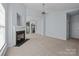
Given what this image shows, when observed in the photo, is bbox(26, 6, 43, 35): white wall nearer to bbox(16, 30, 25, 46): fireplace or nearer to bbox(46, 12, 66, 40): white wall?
bbox(46, 12, 66, 40): white wall

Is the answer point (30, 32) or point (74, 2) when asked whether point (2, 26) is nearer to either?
point (30, 32)

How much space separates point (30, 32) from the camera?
2.18m

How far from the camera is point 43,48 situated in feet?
7.32

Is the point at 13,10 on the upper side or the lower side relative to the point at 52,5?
lower

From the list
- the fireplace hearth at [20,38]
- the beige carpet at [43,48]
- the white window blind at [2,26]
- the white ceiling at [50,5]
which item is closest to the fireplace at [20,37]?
the fireplace hearth at [20,38]

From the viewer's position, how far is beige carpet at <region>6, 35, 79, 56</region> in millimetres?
2055

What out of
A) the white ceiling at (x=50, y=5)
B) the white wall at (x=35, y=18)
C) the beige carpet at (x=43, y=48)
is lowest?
the beige carpet at (x=43, y=48)

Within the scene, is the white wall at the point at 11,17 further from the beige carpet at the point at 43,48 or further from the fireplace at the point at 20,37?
the beige carpet at the point at 43,48

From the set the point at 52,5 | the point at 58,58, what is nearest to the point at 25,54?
the point at 58,58

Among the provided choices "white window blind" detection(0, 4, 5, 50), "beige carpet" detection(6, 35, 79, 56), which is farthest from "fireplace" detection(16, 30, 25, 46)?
"white window blind" detection(0, 4, 5, 50)

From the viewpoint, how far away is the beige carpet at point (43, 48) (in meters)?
2.05

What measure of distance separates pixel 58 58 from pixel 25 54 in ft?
2.45

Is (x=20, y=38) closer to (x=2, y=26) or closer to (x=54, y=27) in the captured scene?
(x=2, y=26)

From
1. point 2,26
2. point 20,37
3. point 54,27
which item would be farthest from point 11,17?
point 54,27
